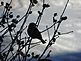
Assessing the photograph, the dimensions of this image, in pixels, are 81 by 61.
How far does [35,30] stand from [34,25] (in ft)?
0.29

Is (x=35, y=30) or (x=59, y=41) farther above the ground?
(x=35, y=30)

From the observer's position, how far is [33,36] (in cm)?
375

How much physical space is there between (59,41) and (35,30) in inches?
484

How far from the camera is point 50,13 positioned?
19.9m

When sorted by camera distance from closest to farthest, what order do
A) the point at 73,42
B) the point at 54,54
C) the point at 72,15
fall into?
1. the point at 54,54
2. the point at 73,42
3. the point at 72,15

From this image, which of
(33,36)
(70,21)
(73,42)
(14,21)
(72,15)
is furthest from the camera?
(72,15)

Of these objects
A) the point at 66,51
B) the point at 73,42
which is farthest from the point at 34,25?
the point at 73,42

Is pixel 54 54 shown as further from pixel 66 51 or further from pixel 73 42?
pixel 73 42

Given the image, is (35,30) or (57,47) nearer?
(35,30)

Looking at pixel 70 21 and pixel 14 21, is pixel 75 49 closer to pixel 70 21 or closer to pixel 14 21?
pixel 70 21

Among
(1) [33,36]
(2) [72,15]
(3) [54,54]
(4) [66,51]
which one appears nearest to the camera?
(1) [33,36]

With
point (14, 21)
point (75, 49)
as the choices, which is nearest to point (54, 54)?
point (75, 49)

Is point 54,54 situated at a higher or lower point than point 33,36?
lower

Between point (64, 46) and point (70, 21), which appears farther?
point (70, 21)
